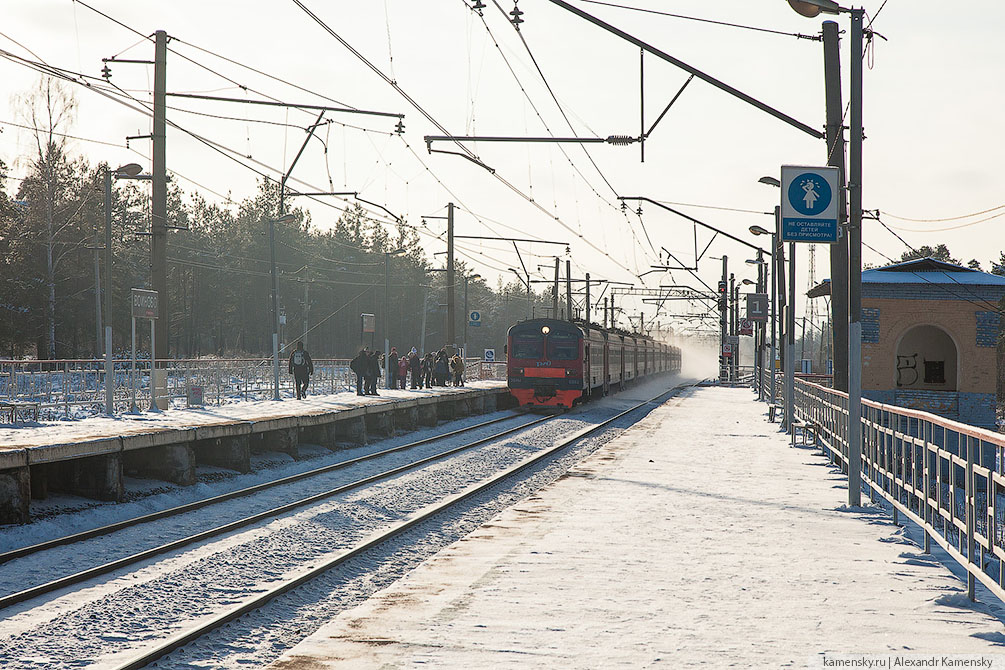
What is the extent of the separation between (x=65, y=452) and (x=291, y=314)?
80702 mm

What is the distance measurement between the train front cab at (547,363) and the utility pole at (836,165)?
17953mm

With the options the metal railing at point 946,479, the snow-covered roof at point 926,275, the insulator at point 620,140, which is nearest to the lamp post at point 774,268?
the snow-covered roof at point 926,275

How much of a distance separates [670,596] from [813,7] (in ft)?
24.9

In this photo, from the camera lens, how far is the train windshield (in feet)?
115

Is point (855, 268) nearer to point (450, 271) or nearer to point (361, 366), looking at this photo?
point (361, 366)

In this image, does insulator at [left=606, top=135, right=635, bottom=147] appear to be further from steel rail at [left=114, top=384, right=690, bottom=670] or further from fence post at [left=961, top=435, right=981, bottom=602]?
fence post at [left=961, top=435, right=981, bottom=602]

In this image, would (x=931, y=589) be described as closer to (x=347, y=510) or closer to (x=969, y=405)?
(x=347, y=510)

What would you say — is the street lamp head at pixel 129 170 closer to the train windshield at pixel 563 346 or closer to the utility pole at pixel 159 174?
the utility pole at pixel 159 174

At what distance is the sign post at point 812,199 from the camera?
39.9ft

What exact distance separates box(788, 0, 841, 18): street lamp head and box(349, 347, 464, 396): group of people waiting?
21318mm

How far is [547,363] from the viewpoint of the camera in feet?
115

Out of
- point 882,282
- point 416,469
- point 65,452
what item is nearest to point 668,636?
point 65,452

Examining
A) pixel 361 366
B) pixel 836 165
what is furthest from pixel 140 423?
pixel 361 366

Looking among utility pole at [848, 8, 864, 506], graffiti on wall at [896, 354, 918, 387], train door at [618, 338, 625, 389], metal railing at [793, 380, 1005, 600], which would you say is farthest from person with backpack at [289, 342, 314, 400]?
train door at [618, 338, 625, 389]
